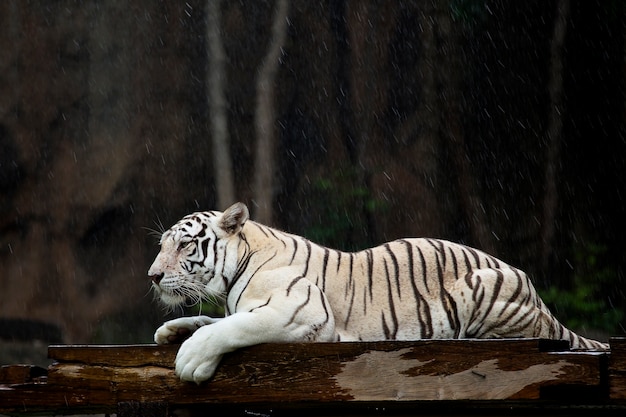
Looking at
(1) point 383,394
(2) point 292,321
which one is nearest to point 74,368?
(2) point 292,321

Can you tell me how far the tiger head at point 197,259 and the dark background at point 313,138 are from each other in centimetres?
533

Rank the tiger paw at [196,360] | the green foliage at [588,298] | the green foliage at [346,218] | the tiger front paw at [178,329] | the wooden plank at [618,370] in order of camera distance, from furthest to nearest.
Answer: the green foliage at [346,218] → the green foliage at [588,298] → the tiger front paw at [178,329] → the tiger paw at [196,360] → the wooden plank at [618,370]

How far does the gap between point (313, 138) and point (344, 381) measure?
21.3ft

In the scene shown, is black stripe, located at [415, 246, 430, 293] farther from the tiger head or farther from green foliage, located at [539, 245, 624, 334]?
green foliage, located at [539, 245, 624, 334]

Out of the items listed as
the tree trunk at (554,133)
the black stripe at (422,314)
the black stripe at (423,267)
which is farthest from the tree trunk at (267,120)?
the black stripe at (422,314)

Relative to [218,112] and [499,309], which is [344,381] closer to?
[499,309]

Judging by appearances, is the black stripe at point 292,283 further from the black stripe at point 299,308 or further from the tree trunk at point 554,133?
the tree trunk at point 554,133

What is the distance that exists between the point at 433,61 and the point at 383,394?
677cm

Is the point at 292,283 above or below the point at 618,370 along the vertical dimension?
above

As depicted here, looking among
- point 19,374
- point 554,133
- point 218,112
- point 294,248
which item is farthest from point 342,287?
point 218,112

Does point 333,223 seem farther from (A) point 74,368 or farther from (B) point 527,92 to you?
(A) point 74,368

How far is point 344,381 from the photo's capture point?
3453mm

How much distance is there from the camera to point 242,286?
3.89 meters

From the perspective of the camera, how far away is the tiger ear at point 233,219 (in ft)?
13.2
